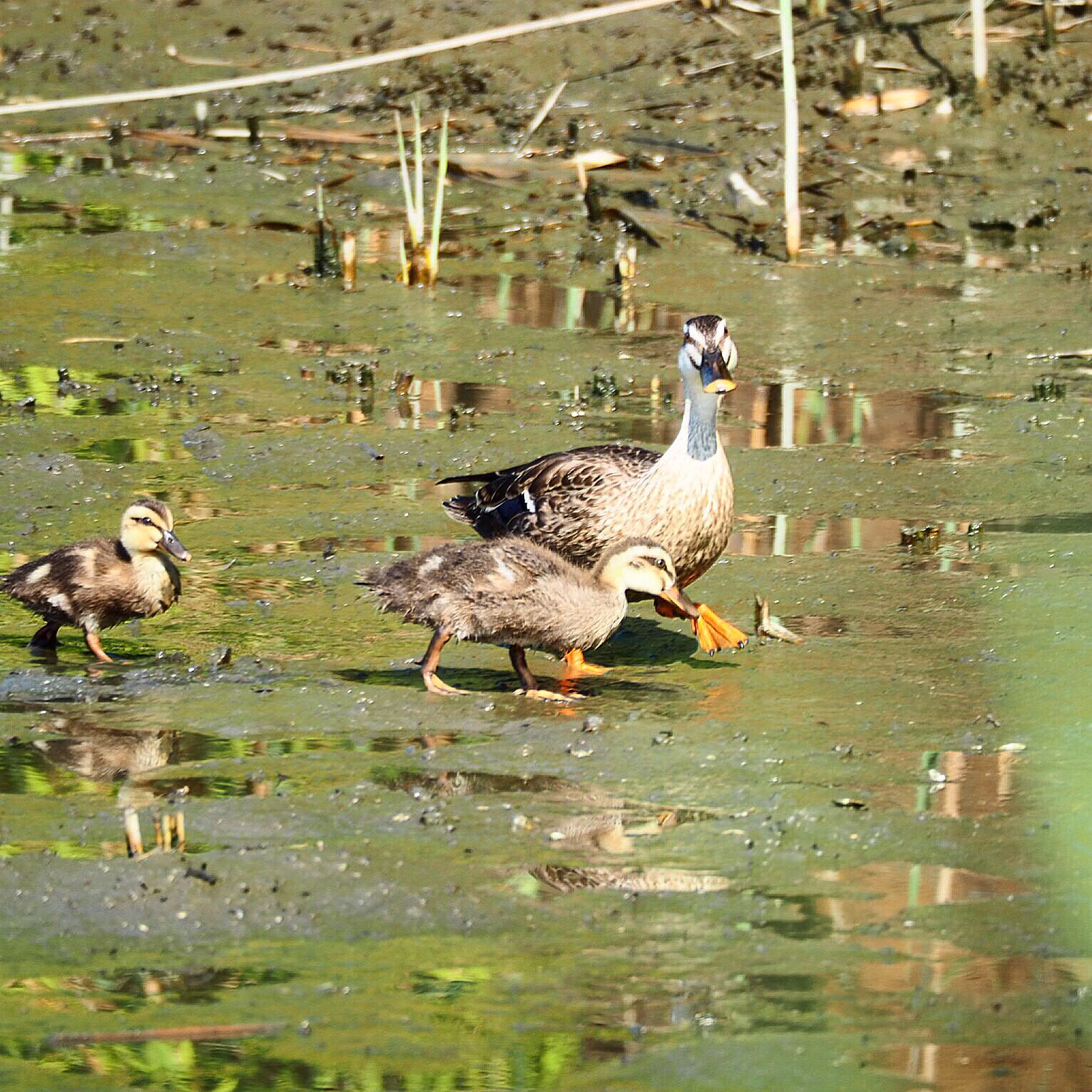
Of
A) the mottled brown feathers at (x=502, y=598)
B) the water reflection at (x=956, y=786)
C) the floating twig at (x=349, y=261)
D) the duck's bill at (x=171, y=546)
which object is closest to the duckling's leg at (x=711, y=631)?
the mottled brown feathers at (x=502, y=598)

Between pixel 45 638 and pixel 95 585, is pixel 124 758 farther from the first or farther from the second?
pixel 45 638

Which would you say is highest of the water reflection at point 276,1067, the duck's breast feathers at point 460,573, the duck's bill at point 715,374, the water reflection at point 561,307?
the water reflection at point 561,307

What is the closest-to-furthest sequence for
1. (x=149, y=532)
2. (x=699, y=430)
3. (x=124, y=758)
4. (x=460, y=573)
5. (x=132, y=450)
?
(x=124, y=758)
(x=460, y=573)
(x=149, y=532)
(x=699, y=430)
(x=132, y=450)

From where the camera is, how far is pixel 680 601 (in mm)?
6852

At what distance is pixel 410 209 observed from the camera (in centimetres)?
1219

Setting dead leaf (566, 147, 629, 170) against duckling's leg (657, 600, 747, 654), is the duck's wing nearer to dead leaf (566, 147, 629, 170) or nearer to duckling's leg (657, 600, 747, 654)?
duckling's leg (657, 600, 747, 654)

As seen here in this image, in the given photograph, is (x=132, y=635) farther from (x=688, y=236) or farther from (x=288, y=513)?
(x=688, y=236)

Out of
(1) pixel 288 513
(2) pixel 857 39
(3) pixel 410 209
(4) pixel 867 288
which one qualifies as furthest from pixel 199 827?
(2) pixel 857 39

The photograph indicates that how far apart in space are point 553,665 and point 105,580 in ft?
4.90

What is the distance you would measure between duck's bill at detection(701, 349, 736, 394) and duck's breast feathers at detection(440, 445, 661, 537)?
35 cm

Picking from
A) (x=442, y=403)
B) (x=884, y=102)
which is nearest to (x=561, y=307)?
(x=442, y=403)

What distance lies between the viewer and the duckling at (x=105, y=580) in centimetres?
691

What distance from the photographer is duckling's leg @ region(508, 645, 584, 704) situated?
21.3 feet

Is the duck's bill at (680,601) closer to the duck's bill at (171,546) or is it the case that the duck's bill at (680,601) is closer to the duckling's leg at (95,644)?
the duck's bill at (171,546)
